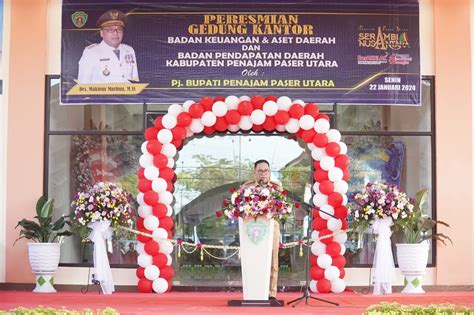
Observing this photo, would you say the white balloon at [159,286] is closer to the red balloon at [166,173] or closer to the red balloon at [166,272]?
the red balloon at [166,272]

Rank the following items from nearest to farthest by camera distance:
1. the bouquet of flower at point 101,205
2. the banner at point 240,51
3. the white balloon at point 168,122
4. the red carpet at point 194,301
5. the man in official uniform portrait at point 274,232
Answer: the red carpet at point 194,301 → the man in official uniform portrait at point 274,232 → the bouquet of flower at point 101,205 → the white balloon at point 168,122 → the banner at point 240,51

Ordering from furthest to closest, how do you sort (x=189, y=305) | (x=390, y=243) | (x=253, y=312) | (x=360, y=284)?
(x=360, y=284)
(x=390, y=243)
(x=189, y=305)
(x=253, y=312)

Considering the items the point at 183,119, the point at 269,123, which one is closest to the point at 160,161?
the point at 183,119

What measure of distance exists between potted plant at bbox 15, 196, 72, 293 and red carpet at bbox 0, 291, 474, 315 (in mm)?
299

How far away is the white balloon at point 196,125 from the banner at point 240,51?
0.53m

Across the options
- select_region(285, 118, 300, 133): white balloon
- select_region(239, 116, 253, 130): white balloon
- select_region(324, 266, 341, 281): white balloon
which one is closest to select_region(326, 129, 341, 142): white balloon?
select_region(285, 118, 300, 133): white balloon

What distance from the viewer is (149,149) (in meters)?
12.0

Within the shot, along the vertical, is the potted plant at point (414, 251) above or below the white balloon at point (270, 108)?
below

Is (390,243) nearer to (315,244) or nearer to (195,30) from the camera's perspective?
(315,244)

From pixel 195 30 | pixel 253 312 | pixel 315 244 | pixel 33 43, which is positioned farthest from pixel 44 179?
pixel 253 312

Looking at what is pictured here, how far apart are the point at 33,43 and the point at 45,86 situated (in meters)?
0.63

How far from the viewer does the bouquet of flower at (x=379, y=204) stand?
1137cm

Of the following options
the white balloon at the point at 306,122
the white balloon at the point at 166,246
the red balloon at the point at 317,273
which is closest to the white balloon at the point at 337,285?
the red balloon at the point at 317,273

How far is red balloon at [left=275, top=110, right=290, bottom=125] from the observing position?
12.0 m
